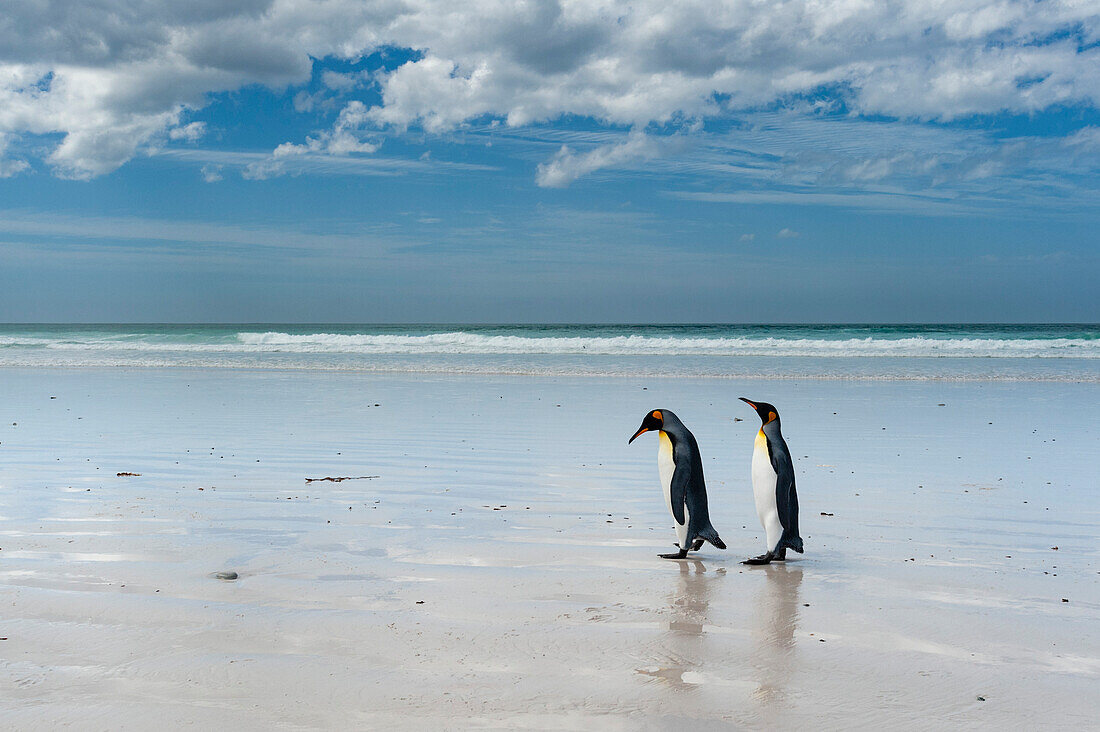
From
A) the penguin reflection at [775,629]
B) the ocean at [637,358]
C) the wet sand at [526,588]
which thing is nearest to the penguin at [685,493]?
the wet sand at [526,588]

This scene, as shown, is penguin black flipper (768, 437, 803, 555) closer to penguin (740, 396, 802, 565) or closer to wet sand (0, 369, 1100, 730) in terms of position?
penguin (740, 396, 802, 565)

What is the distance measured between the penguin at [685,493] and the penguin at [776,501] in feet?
0.85

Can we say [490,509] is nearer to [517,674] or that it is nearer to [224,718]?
[517,674]

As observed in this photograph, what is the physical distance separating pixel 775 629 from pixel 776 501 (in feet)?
3.65

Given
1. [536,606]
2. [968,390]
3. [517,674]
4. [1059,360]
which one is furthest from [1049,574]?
[1059,360]

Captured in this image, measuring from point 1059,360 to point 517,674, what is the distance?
2390 cm

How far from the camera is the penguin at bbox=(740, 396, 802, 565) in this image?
4500mm

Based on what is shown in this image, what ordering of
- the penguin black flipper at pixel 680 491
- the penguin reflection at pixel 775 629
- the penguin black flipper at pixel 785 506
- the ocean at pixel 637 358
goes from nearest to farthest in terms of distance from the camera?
1. the penguin reflection at pixel 775 629
2. the penguin black flipper at pixel 785 506
3. the penguin black flipper at pixel 680 491
4. the ocean at pixel 637 358

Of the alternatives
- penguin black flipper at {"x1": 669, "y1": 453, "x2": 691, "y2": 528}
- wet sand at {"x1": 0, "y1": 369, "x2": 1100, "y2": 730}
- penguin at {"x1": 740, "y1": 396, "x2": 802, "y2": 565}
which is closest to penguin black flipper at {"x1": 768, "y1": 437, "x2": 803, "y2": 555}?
penguin at {"x1": 740, "y1": 396, "x2": 802, "y2": 565}

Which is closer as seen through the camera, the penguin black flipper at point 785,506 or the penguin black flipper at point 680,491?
the penguin black flipper at point 785,506

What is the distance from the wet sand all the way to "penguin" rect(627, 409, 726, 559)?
12 centimetres

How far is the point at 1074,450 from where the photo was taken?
8117 millimetres

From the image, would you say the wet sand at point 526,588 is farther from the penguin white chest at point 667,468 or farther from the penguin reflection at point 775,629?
the penguin white chest at point 667,468

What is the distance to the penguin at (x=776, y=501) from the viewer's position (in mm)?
4500
